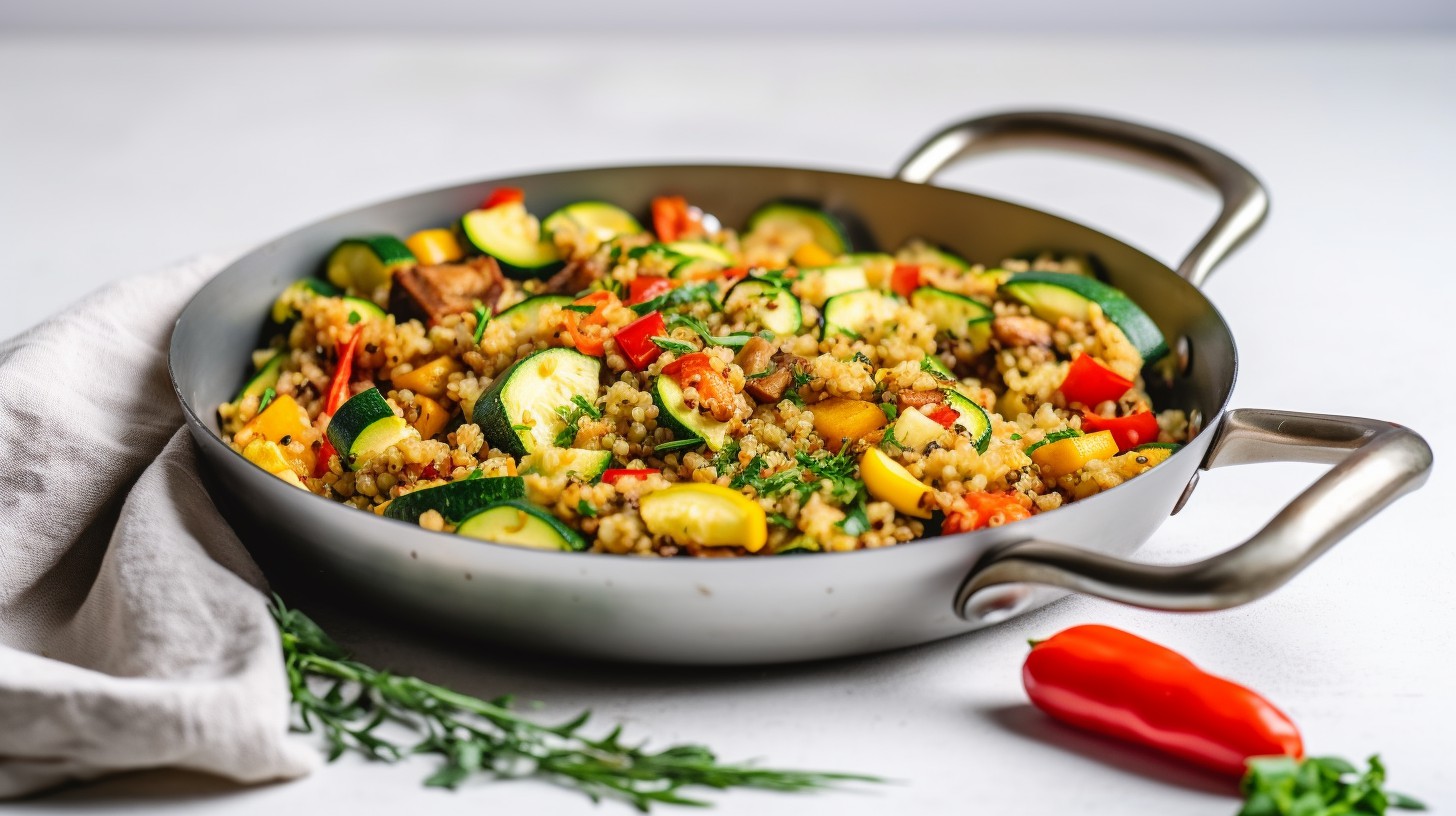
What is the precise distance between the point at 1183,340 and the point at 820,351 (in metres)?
0.92

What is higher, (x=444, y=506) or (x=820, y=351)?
(x=820, y=351)

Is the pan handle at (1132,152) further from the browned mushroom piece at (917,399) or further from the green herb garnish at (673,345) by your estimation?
the green herb garnish at (673,345)

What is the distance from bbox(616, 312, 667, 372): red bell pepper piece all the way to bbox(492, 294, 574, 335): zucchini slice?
11.8 inches

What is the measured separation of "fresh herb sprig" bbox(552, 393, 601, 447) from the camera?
280cm

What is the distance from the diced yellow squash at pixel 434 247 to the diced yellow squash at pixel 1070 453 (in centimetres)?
166

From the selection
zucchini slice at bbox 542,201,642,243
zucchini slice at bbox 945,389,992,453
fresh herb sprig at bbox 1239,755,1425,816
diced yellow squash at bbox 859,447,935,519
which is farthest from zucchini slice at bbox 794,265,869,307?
fresh herb sprig at bbox 1239,755,1425,816

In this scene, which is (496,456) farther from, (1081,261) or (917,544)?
(1081,261)

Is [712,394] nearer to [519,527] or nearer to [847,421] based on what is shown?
[847,421]

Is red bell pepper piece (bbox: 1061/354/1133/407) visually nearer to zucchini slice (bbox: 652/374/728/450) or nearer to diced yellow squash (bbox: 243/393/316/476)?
zucchini slice (bbox: 652/374/728/450)

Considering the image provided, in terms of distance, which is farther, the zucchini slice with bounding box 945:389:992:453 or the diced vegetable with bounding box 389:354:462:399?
the diced vegetable with bounding box 389:354:462:399

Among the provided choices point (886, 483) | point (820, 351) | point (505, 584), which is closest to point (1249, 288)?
point (820, 351)

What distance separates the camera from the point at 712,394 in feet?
9.04

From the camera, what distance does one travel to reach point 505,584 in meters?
2.26

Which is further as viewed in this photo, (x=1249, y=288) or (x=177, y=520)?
(x=1249, y=288)
